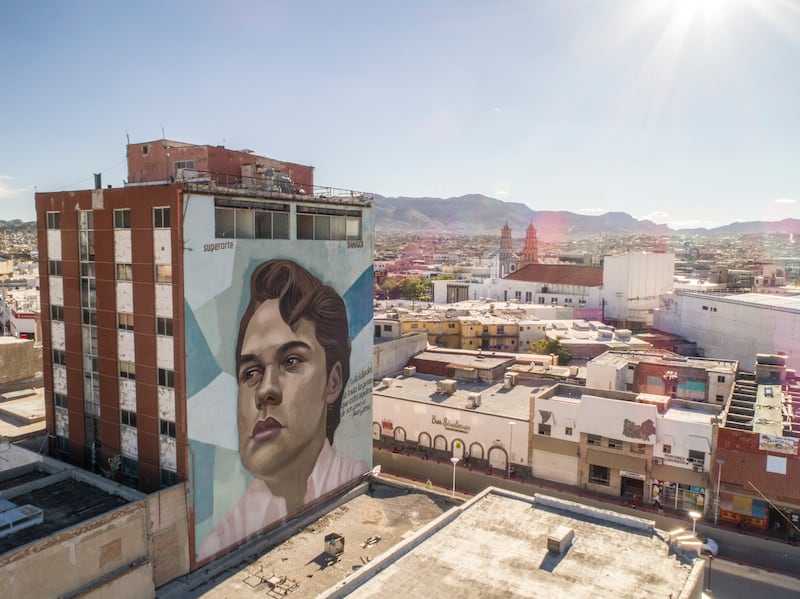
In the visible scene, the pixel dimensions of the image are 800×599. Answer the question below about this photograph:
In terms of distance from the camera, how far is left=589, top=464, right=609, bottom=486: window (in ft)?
146

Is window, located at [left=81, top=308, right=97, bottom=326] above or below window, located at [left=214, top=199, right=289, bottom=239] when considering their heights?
below

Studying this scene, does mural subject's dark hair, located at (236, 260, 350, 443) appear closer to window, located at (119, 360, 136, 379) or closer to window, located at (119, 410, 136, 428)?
window, located at (119, 360, 136, 379)

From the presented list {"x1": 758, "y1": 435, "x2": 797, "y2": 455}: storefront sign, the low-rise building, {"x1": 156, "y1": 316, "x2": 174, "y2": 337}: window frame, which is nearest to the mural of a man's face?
{"x1": 156, "y1": 316, "x2": 174, "y2": 337}: window frame

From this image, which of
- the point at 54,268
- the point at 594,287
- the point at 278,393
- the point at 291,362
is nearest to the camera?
the point at 54,268

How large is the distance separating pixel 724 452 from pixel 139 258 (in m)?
37.6

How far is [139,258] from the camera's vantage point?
2697 centimetres

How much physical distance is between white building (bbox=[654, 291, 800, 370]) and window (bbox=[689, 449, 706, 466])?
40612 millimetres

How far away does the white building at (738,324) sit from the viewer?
73.4 metres

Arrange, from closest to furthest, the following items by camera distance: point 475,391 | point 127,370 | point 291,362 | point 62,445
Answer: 1. point 127,370
2. point 291,362
3. point 62,445
4. point 475,391

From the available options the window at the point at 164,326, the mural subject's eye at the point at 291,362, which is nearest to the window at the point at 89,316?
the window at the point at 164,326

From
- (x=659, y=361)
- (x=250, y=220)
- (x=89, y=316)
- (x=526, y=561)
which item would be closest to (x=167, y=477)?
(x=89, y=316)

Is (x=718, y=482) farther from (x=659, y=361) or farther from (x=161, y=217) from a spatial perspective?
(x=161, y=217)

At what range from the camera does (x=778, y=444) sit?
124 ft

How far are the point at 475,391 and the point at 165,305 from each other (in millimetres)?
35675
